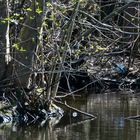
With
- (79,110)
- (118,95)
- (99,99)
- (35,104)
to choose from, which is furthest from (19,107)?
(118,95)

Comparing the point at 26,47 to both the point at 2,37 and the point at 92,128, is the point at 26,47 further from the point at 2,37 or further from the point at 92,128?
the point at 92,128

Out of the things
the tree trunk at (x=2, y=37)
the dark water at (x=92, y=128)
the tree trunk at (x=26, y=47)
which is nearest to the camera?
the dark water at (x=92, y=128)

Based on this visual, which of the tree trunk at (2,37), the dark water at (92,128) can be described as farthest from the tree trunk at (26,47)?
the dark water at (92,128)

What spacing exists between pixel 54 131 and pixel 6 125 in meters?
1.23

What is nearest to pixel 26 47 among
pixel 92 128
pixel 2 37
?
pixel 2 37

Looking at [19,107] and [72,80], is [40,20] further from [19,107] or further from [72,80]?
[72,80]

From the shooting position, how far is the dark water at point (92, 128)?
1149 cm

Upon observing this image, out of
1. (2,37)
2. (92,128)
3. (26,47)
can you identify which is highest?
(2,37)

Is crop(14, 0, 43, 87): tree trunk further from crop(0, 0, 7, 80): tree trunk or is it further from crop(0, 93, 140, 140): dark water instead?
crop(0, 93, 140, 140): dark water

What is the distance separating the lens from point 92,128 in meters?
12.3

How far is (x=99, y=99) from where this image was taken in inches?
672

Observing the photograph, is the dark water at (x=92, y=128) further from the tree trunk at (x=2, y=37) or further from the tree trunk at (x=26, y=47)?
the tree trunk at (x=2, y=37)

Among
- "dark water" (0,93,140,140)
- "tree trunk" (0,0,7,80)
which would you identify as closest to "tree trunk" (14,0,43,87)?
"tree trunk" (0,0,7,80)

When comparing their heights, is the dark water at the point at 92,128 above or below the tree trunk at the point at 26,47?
below
